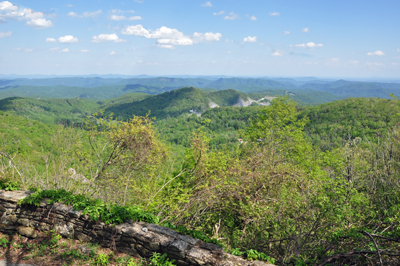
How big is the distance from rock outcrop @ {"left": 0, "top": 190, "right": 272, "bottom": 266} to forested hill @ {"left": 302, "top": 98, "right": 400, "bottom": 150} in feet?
285

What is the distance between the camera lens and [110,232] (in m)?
7.24

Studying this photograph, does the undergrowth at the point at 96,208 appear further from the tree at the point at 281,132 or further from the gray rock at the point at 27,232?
the tree at the point at 281,132

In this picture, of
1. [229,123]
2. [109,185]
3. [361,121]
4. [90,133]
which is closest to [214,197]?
[109,185]

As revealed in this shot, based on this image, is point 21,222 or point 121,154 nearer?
point 21,222

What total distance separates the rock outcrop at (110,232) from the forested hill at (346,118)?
86853mm

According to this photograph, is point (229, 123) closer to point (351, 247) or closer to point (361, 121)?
point (361, 121)

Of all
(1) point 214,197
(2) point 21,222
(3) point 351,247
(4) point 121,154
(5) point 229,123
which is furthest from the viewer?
(5) point 229,123

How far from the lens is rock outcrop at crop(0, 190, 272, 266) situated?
6305 mm

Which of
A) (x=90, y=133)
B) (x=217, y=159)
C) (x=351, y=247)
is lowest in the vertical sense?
(x=351, y=247)

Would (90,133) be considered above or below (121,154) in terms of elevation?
above

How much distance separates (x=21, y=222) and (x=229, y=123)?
150 meters

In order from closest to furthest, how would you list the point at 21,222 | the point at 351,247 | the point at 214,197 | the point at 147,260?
the point at 351,247 → the point at 147,260 → the point at 21,222 → the point at 214,197

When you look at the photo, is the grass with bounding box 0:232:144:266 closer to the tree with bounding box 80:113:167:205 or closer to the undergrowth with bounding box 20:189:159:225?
the undergrowth with bounding box 20:189:159:225

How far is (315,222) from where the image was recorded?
6.75 meters
